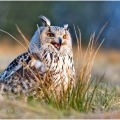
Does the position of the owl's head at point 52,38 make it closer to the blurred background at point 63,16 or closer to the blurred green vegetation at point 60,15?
the blurred background at point 63,16

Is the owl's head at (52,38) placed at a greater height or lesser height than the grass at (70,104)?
greater

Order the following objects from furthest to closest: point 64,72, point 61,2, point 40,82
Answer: point 61,2
point 64,72
point 40,82

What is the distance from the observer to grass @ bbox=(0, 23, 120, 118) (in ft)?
10.6

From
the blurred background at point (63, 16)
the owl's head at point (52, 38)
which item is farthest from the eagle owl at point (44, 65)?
the blurred background at point (63, 16)

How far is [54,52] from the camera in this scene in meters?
4.30

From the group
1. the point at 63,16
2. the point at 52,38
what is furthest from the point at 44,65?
the point at 63,16

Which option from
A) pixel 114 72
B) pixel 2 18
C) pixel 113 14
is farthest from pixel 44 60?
pixel 2 18

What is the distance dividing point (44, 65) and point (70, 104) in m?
0.62

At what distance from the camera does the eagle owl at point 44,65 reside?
4.07 m

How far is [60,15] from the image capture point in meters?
25.8

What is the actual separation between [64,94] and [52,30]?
0.88m

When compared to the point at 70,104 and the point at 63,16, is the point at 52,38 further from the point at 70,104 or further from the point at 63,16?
the point at 63,16

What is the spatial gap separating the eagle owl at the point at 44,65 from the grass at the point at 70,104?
14 cm

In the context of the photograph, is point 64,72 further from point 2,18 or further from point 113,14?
point 2,18
